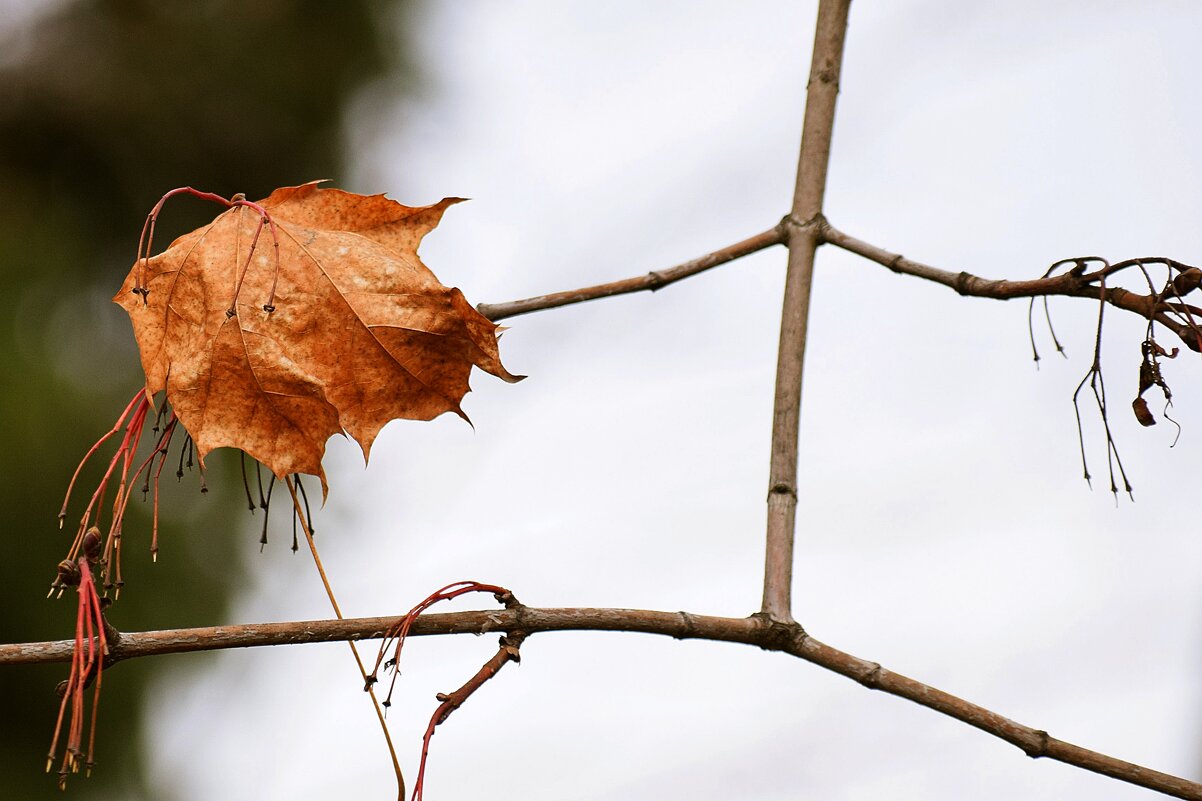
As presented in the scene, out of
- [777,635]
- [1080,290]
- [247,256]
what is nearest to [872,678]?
[777,635]

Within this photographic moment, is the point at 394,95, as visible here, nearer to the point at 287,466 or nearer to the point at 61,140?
the point at 61,140

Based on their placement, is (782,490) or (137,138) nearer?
(782,490)

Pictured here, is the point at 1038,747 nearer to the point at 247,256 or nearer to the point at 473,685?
the point at 473,685

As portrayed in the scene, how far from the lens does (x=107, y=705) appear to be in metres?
1.33

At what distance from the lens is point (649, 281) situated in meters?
0.45

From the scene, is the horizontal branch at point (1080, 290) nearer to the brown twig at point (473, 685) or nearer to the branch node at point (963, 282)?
the branch node at point (963, 282)

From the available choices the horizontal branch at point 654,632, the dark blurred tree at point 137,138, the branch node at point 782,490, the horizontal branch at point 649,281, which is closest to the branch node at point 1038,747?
the horizontal branch at point 654,632

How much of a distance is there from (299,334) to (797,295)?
211mm

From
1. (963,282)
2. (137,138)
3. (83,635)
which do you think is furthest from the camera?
(137,138)

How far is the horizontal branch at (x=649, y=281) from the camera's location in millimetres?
414

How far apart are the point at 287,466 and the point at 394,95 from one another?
1.37m

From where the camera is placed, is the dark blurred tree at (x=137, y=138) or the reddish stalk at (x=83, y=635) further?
the dark blurred tree at (x=137, y=138)

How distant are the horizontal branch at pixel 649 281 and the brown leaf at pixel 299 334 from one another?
59 mm

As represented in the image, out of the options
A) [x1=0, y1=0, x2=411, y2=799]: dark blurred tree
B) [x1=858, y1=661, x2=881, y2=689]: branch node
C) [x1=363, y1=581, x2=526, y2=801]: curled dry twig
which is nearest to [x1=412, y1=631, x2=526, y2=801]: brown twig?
[x1=363, y1=581, x2=526, y2=801]: curled dry twig
